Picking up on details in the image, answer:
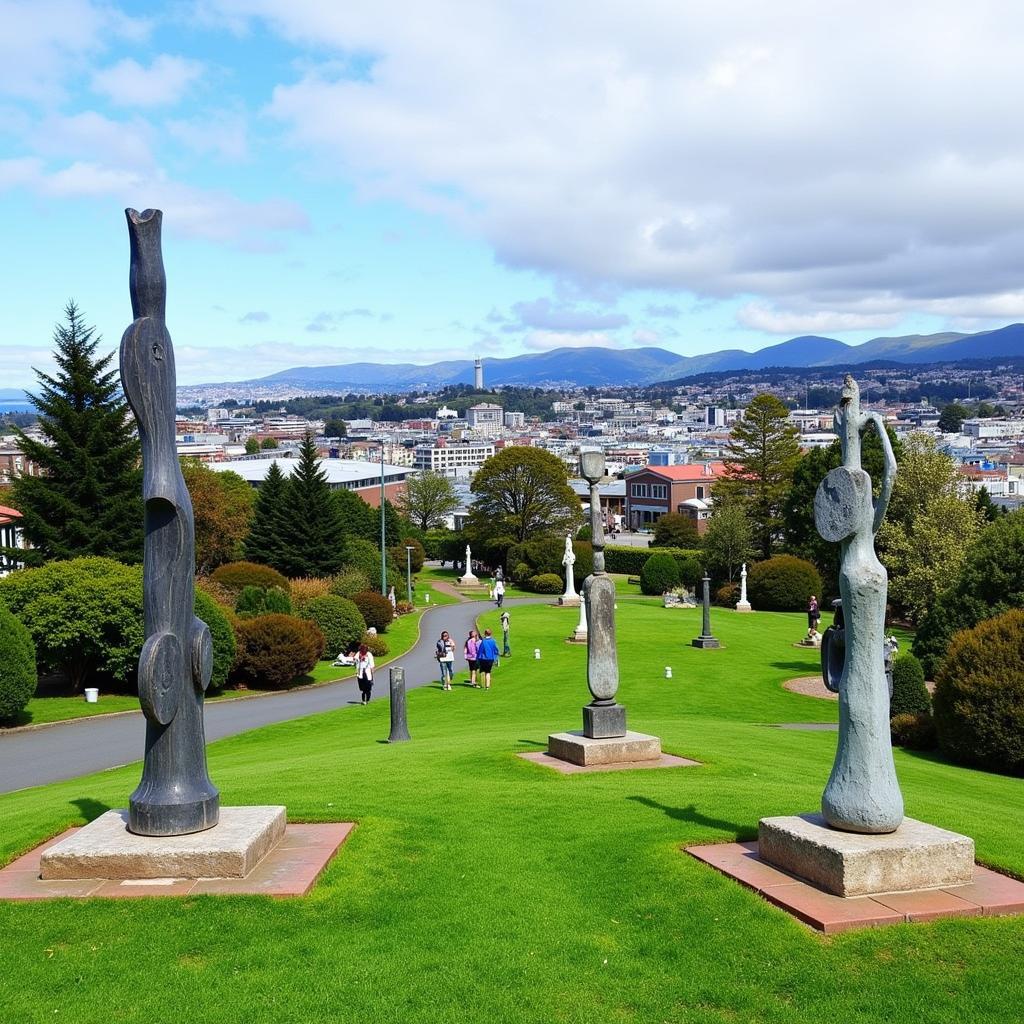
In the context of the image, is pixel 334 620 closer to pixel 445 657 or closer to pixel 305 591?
pixel 305 591

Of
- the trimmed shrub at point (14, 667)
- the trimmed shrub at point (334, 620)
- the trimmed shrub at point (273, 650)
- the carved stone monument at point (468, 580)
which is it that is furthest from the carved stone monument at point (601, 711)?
the carved stone monument at point (468, 580)

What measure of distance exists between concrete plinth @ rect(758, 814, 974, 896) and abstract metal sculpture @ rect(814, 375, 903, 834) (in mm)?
205

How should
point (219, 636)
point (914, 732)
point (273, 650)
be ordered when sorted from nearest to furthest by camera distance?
1. point (914, 732)
2. point (219, 636)
3. point (273, 650)

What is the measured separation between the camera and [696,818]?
1009 centimetres

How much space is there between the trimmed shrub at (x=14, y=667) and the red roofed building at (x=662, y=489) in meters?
94.2

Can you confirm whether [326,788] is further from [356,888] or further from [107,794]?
[356,888]

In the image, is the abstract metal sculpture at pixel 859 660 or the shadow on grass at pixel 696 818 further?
the shadow on grass at pixel 696 818

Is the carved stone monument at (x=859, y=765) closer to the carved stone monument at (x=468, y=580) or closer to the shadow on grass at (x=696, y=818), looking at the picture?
the shadow on grass at (x=696, y=818)

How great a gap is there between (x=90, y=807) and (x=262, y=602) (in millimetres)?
25496

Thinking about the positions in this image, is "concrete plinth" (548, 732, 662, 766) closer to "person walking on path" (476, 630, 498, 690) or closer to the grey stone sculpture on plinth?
"person walking on path" (476, 630, 498, 690)

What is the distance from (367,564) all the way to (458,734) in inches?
1483

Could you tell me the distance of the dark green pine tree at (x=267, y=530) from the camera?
170ft

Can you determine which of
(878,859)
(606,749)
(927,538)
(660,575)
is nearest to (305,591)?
(927,538)

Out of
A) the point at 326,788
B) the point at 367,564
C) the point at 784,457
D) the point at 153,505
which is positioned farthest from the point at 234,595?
the point at 784,457
